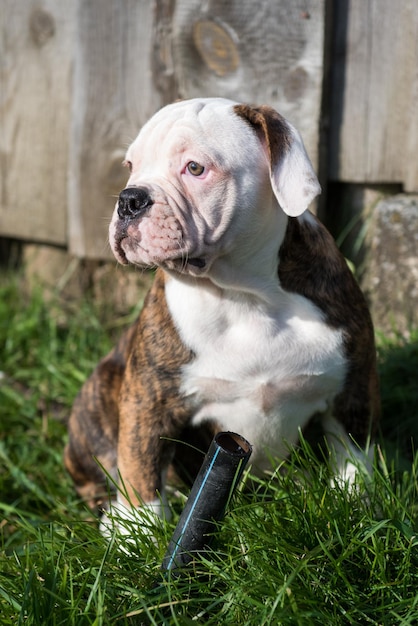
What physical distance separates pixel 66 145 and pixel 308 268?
2091mm

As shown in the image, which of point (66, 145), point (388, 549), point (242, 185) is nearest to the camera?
point (388, 549)

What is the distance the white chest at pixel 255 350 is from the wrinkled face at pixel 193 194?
0.62ft

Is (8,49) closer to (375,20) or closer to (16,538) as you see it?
(375,20)

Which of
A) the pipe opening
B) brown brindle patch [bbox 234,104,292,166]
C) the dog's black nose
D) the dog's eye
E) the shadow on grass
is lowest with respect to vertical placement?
the shadow on grass

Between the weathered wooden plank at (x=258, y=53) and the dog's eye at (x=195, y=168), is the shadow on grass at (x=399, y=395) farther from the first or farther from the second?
the dog's eye at (x=195, y=168)

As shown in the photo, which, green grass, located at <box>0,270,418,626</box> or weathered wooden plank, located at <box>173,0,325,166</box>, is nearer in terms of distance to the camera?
green grass, located at <box>0,270,418,626</box>

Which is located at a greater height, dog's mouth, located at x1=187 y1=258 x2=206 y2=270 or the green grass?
dog's mouth, located at x1=187 y1=258 x2=206 y2=270

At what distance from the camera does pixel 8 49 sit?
171 inches

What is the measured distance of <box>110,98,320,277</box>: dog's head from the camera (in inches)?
92.4

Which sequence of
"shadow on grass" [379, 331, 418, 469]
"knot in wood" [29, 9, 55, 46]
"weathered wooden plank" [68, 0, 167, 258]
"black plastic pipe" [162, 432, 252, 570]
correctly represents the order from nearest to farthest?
"black plastic pipe" [162, 432, 252, 570] < "shadow on grass" [379, 331, 418, 469] < "weathered wooden plank" [68, 0, 167, 258] < "knot in wood" [29, 9, 55, 46]

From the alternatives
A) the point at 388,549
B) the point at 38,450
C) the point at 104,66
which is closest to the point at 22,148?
the point at 104,66

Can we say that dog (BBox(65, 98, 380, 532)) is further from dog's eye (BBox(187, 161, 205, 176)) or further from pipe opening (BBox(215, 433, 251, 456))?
pipe opening (BBox(215, 433, 251, 456))

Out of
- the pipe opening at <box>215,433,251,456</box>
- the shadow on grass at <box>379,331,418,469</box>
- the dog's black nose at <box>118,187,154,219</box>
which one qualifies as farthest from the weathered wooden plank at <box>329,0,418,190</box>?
the pipe opening at <box>215,433,251,456</box>

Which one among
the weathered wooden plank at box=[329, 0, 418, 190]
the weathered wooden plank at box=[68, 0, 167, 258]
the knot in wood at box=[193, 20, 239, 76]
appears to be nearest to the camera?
the weathered wooden plank at box=[329, 0, 418, 190]
